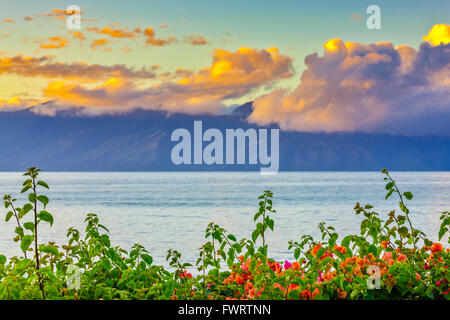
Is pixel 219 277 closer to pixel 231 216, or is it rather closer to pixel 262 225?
pixel 262 225

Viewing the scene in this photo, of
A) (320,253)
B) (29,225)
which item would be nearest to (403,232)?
(320,253)

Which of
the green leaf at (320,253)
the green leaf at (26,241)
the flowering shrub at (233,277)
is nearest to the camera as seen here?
the green leaf at (26,241)

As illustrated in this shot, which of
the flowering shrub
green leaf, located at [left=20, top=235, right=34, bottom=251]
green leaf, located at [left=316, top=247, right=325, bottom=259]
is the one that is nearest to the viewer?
green leaf, located at [left=20, top=235, right=34, bottom=251]

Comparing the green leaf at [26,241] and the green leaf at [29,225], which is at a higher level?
the green leaf at [29,225]

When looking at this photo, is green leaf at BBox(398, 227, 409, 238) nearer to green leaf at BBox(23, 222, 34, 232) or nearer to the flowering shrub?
the flowering shrub

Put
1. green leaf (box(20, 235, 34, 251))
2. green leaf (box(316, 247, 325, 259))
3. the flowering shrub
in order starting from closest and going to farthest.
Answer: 1. green leaf (box(20, 235, 34, 251))
2. the flowering shrub
3. green leaf (box(316, 247, 325, 259))

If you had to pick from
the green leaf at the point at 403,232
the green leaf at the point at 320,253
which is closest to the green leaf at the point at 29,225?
the green leaf at the point at 320,253

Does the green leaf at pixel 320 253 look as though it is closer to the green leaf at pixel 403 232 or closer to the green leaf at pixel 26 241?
the green leaf at pixel 403 232

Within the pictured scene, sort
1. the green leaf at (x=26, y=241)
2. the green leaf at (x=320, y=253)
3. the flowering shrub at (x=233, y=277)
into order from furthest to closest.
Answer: the green leaf at (x=320, y=253) < the flowering shrub at (x=233, y=277) < the green leaf at (x=26, y=241)

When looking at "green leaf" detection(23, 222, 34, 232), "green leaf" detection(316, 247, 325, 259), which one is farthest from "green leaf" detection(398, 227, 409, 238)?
"green leaf" detection(23, 222, 34, 232)

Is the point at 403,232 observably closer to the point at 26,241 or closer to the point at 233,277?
the point at 233,277

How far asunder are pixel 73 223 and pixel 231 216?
11.8 m

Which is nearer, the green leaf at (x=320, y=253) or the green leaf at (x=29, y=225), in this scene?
the green leaf at (x=29, y=225)
